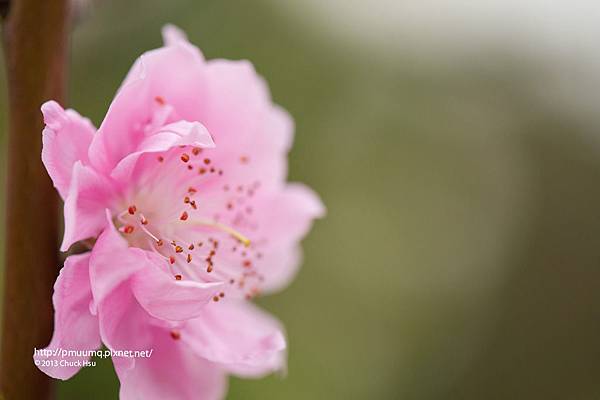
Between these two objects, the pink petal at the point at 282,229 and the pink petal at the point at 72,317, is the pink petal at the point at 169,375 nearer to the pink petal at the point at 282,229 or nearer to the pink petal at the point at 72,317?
the pink petal at the point at 72,317

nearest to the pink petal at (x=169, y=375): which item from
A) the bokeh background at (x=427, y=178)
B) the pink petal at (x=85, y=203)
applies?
the pink petal at (x=85, y=203)

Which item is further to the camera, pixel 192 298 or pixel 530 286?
pixel 530 286

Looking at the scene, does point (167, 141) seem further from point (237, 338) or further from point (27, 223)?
point (237, 338)

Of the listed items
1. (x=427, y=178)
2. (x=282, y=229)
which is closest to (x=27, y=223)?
(x=282, y=229)

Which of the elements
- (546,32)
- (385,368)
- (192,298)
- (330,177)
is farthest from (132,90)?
(546,32)

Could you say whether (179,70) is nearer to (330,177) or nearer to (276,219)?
(276,219)

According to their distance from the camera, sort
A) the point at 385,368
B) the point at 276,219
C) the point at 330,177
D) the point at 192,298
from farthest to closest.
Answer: the point at 330,177 → the point at 385,368 → the point at 276,219 → the point at 192,298
